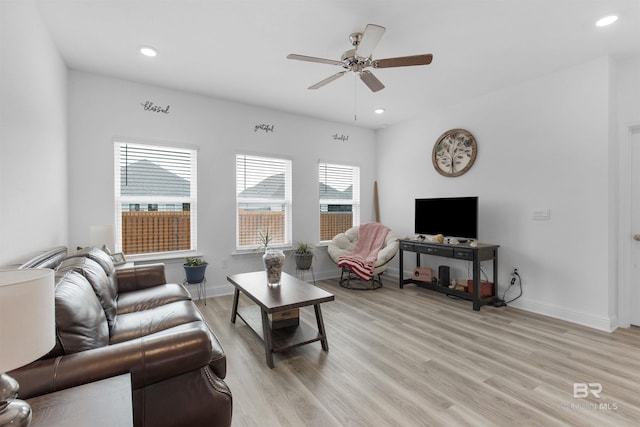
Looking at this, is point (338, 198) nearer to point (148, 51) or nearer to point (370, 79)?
point (370, 79)

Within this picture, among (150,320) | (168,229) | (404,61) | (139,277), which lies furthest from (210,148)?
(404,61)

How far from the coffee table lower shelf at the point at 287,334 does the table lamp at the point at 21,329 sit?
1753 mm

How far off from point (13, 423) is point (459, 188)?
15.3 ft

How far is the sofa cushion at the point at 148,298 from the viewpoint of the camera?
2363mm

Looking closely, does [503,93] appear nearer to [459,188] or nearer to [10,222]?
[459,188]

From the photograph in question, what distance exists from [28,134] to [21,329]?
204 cm

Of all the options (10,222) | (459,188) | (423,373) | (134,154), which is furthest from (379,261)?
(10,222)

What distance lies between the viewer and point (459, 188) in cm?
438

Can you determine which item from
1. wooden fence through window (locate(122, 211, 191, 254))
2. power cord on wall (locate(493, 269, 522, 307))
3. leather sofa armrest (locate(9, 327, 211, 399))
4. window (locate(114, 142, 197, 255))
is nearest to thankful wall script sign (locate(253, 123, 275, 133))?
window (locate(114, 142, 197, 255))

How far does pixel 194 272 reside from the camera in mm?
3781

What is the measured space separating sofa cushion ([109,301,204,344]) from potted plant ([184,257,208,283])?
147 centimetres

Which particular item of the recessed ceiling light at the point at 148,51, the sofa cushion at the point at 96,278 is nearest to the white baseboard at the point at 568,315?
the sofa cushion at the point at 96,278

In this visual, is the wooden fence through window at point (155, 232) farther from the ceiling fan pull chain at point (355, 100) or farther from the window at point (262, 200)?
the ceiling fan pull chain at point (355, 100)

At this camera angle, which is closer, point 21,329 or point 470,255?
point 21,329
